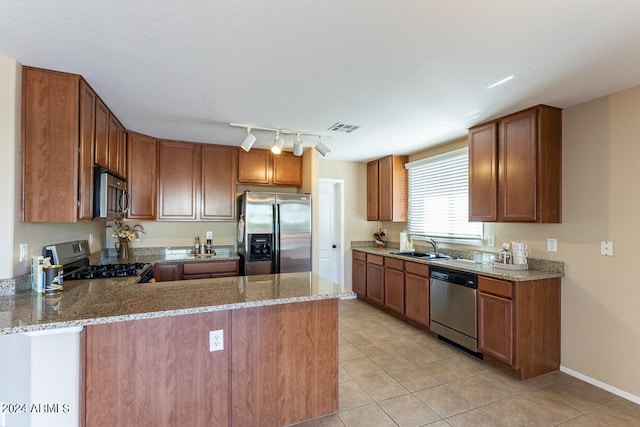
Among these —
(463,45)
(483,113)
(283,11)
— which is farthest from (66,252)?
(483,113)

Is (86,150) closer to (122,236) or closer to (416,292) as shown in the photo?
(122,236)

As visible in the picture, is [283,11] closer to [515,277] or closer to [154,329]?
[154,329]

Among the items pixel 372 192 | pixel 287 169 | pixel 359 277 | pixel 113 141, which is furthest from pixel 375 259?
pixel 113 141

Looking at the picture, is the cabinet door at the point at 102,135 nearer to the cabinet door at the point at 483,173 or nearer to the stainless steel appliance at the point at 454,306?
the stainless steel appliance at the point at 454,306

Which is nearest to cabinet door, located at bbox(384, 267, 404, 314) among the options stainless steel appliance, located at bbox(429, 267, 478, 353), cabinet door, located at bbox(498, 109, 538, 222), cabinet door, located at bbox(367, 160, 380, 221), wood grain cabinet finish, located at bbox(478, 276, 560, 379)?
stainless steel appliance, located at bbox(429, 267, 478, 353)

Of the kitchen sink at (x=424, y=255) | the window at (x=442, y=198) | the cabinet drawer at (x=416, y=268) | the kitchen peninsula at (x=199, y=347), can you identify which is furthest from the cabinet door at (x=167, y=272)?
the window at (x=442, y=198)

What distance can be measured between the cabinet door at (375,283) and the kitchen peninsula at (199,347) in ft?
8.09

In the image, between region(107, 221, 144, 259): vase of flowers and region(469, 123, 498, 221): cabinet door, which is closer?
region(469, 123, 498, 221): cabinet door

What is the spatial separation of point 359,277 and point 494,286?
253 centimetres

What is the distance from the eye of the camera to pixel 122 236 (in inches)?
150

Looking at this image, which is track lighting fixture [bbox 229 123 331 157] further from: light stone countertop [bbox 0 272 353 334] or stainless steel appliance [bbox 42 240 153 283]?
stainless steel appliance [bbox 42 240 153 283]

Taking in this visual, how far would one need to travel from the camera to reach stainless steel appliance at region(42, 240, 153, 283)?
2428 mm

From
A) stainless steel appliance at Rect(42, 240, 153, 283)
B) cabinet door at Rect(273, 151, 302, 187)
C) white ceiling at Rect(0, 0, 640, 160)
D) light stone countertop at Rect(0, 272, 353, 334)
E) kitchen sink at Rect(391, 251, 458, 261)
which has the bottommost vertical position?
kitchen sink at Rect(391, 251, 458, 261)

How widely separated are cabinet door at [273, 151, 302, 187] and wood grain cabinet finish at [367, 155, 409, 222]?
138 centimetres
